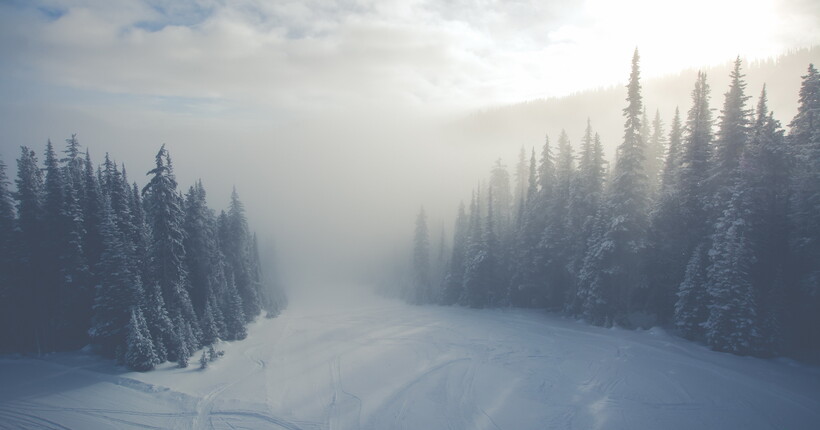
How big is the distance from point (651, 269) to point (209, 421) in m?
33.8

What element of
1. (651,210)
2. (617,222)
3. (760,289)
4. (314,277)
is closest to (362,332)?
(617,222)

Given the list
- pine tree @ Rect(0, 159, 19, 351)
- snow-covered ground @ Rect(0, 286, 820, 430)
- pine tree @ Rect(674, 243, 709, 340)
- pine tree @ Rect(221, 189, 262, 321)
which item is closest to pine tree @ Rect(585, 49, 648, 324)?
snow-covered ground @ Rect(0, 286, 820, 430)

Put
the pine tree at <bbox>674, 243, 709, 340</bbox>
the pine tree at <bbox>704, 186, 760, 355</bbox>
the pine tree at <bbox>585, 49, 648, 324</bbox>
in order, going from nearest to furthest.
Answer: the pine tree at <bbox>704, 186, 760, 355</bbox> < the pine tree at <bbox>674, 243, 709, 340</bbox> < the pine tree at <bbox>585, 49, 648, 324</bbox>

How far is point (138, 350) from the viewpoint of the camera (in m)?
26.9

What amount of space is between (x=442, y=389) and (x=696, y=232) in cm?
2306

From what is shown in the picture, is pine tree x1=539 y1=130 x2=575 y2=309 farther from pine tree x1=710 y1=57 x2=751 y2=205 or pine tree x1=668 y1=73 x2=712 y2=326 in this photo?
pine tree x1=710 y1=57 x2=751 y2=205

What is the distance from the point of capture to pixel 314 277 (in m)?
164

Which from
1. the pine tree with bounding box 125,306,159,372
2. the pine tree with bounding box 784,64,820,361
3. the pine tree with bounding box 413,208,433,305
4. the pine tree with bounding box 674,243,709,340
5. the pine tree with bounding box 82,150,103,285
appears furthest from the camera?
the pine tree with bounding box 413,208,433,305

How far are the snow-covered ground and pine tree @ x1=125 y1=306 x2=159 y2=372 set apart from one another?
0.84m

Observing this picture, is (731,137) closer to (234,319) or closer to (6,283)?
(234,319)

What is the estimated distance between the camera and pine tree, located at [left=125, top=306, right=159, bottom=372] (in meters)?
26.9

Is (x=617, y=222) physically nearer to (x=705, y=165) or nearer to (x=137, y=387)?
(x=705, y=165)

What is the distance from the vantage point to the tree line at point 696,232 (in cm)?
2533

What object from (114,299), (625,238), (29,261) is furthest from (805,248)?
(29,261)
